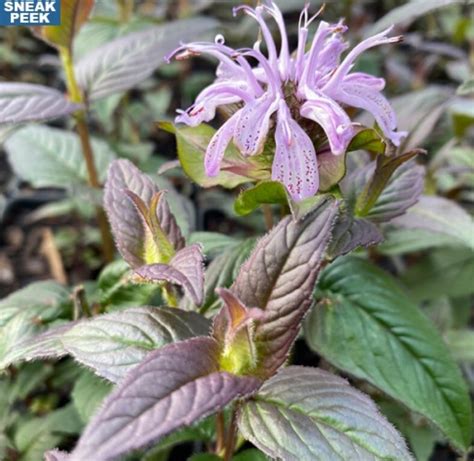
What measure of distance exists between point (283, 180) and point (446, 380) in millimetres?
257

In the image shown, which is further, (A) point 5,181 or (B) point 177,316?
(A) point 5,181

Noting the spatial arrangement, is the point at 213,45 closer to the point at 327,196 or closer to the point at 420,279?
the point at 327,196

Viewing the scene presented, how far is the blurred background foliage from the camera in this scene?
679mm

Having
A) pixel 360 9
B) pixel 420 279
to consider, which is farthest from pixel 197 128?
pixel 360 9

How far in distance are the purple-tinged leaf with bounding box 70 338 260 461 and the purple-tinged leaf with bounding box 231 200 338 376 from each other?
0.03 metres

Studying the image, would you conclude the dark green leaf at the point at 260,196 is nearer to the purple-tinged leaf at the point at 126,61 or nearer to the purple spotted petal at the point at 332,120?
the purple spotted petal at the point at 332,120

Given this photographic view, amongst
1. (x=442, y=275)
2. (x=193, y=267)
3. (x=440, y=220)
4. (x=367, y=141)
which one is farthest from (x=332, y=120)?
(x=442, y=275)

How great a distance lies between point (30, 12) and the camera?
0.81 metres

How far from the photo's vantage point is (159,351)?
42 centimetres

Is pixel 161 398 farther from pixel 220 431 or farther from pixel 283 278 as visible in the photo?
pixel 220 431

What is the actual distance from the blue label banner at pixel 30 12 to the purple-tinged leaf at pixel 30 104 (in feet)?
0.30

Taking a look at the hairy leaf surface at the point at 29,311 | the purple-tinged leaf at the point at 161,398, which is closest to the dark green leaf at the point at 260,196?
the purple-tinged leaf at the point at 161,398

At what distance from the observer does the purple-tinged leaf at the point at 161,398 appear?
347 millimetres

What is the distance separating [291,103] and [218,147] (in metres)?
0.08
